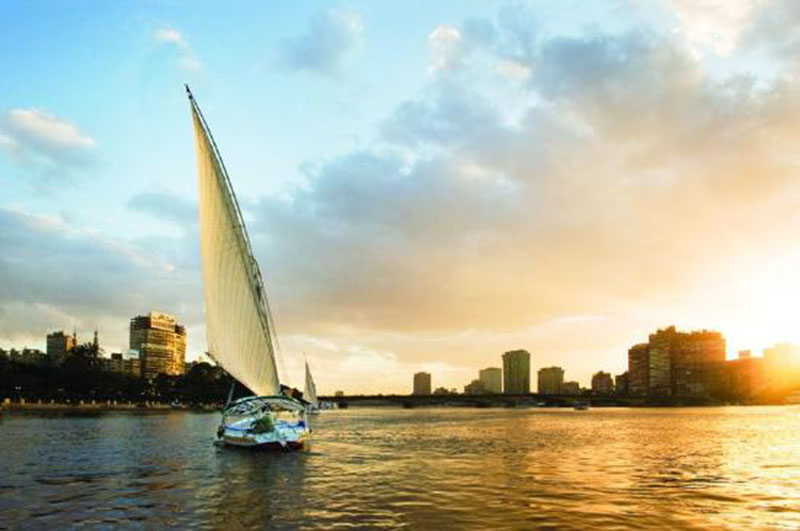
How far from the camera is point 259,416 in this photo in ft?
215

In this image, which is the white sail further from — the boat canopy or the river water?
the river water

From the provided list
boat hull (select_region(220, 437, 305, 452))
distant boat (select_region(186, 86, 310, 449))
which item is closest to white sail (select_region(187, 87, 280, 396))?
distant boat (select_region(186, 86, 310, 449))

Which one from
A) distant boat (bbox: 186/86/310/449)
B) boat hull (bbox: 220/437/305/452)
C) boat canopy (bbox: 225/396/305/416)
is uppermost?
distant boat (bbox: 186/86/310/449)

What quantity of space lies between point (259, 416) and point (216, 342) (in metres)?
11.9

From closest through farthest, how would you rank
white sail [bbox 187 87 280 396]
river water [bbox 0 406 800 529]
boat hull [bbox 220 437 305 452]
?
river water [bbox 0 406 800 529] → white sail [bbox 187 87 280 396] → boat hull [bbox 220 437 305 452]

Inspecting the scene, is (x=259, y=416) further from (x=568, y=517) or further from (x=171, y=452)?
(x=568, y=517)

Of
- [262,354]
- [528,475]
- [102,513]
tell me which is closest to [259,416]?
[262,354]

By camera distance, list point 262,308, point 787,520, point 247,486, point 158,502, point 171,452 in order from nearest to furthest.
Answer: point 787,520, point 158,502, point 247,486, point 262,308, point 171,452

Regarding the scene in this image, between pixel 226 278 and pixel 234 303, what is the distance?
7.81ft

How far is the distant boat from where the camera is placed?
182 ft

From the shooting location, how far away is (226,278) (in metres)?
57.2

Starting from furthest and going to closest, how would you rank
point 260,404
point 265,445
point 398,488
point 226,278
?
point 260,404 < point 265,445 < point 226,278 < point 398,488

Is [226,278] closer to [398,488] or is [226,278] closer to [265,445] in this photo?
[265,445]

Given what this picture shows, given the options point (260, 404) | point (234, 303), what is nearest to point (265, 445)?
point (260, 404)
